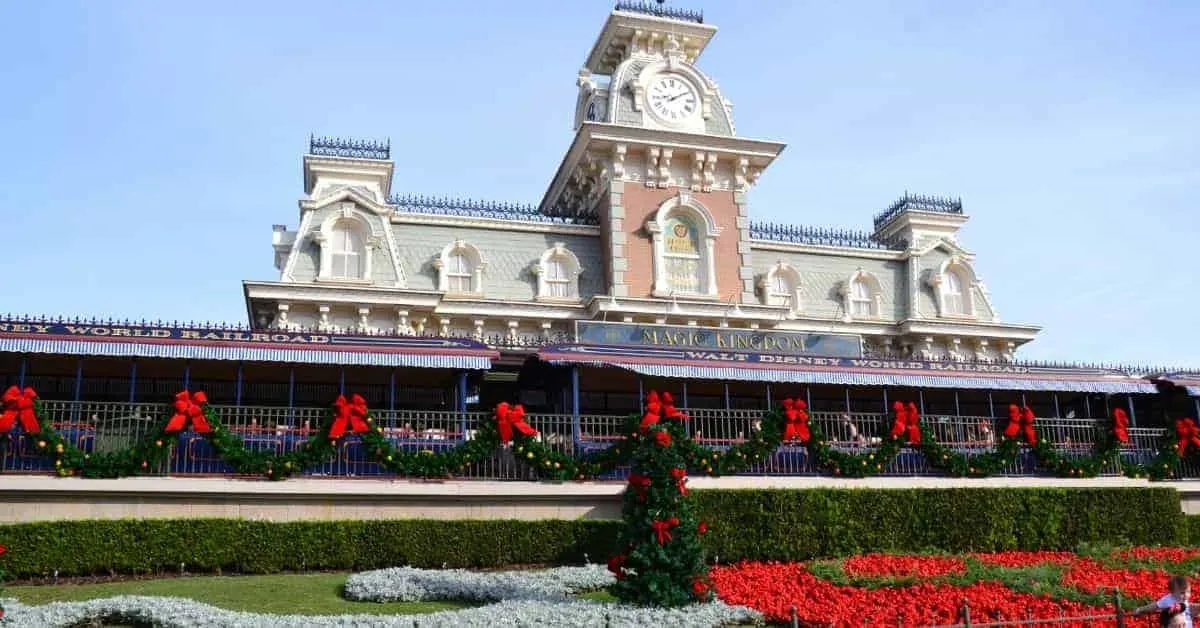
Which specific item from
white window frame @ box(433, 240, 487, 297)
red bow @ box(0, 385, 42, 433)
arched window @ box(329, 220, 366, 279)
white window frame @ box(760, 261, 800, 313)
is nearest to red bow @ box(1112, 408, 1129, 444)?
white window frame @ box(760, 261, 800, 313)

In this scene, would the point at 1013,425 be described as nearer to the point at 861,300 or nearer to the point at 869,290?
the point at 861,300

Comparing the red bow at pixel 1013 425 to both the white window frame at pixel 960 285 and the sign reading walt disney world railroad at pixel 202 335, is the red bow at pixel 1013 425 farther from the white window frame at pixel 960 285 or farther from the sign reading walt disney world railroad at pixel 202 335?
the white window frame at pixel 960 285

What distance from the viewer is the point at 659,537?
1445 centimetres

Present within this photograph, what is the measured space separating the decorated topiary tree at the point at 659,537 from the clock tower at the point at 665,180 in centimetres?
1623

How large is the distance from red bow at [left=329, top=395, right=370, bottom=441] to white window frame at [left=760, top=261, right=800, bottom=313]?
18356mm

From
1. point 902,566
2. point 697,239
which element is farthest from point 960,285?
point 902,566

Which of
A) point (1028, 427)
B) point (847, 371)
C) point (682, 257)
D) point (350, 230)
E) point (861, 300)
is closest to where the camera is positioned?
point (1028, 427)

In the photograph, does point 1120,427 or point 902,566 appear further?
point 1120,427

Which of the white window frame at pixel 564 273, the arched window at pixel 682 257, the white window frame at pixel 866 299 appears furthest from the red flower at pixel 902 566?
the white window frame at pixel 866 299

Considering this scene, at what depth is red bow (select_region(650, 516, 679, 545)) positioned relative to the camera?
14.4 meters

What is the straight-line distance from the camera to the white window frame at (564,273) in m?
32.7

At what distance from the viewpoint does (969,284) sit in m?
37.8

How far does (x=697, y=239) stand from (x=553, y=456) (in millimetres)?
14722

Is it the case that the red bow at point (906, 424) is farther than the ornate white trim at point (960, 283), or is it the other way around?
the ornate white trim at point (960, 283)
